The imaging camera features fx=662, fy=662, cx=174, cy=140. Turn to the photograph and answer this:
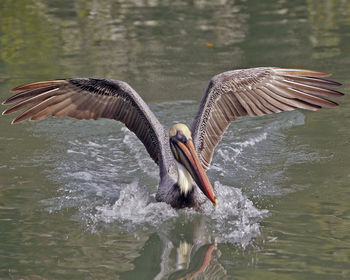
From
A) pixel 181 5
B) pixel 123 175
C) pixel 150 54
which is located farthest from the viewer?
pixel 181 5

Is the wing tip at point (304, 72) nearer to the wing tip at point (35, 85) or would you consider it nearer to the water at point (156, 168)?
the water at point (156, 168)

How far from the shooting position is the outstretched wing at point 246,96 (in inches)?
266

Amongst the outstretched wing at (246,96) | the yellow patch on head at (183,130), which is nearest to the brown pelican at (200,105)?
the outstretched wing at (246,96)

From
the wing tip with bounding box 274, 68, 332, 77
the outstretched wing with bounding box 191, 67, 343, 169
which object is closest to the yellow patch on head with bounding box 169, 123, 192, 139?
the outstretched wing with bounding box 191, 67, 343, 169

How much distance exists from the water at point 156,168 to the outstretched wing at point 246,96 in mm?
553

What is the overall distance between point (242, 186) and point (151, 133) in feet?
3.67

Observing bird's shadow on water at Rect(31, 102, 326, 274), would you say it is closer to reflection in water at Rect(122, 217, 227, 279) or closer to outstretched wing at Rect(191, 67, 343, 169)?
reflection in water at Rect(122, 217, 227, 279)

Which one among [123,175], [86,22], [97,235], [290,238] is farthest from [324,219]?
[86,22]

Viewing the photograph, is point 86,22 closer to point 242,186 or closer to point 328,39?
point 328,39

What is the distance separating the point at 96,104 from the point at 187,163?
5.26ft

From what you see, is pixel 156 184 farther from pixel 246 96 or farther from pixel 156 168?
pixel 246 96

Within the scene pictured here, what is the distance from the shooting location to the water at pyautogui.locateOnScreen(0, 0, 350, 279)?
5188 mm

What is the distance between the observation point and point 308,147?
7723 millimetres

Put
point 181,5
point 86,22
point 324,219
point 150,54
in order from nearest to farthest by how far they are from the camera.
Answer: point 324,219, point 150,54, point 86,22, point 181,5
